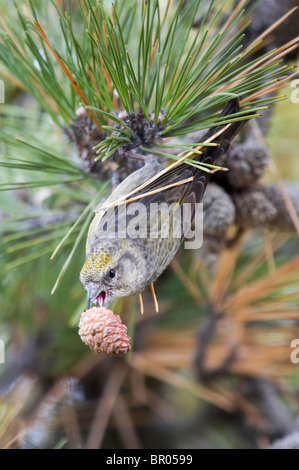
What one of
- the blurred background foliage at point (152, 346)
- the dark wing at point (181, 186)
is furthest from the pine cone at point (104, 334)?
the blurred background foliage at point (152, 346)

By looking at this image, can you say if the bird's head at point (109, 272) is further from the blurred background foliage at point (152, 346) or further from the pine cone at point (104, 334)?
the blurred background foliage at point (152, 346)

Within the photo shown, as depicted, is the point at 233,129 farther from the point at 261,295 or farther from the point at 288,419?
the point at 288,419

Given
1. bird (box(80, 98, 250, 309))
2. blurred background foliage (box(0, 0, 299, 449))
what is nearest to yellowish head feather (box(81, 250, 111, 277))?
bird (box(80, 98, 250, 309))

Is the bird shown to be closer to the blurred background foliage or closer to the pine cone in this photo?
the pine cone

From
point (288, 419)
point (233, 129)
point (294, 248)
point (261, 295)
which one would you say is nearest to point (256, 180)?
point (233, 129)

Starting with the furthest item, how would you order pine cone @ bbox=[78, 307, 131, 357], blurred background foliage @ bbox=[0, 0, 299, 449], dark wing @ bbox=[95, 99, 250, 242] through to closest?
blurred background foliage @ bbox=[0, 0, 299, 449] < dark wing @ bbox=[95, 99, 250, 242] < pine cone @ bbox=[78, 307, 131, 357]

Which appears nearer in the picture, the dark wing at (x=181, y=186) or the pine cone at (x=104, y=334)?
the pine cone at (x=104, y=334)

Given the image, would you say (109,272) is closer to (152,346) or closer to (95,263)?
(95,263)

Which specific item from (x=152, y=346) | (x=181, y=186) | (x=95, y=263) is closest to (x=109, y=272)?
(x=95, y=263)
